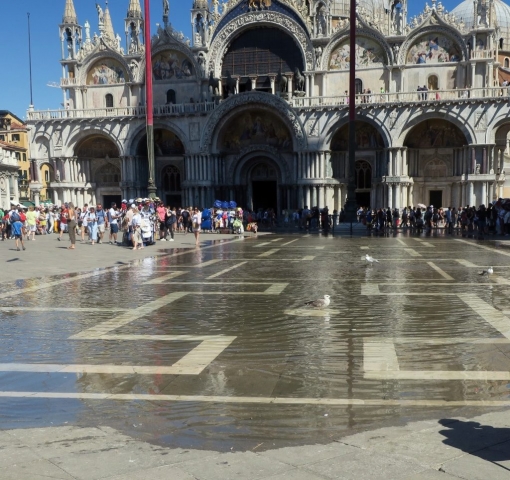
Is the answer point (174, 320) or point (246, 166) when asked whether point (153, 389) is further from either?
point (246, 166)

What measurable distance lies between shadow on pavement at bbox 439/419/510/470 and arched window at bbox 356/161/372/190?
37.0 m

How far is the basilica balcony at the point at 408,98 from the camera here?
118 feet

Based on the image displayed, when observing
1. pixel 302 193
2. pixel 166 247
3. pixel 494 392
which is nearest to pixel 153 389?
pixel 494 392

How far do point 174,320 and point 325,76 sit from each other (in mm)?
34266

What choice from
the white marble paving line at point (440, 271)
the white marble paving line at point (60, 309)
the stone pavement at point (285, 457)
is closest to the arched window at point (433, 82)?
the white marble paving line at point (440, 271)

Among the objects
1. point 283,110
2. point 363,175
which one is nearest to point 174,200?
point 283,110

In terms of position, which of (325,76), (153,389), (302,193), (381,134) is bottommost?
(153,389)

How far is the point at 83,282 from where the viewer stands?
13492 millimetres

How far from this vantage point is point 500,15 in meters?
55.7

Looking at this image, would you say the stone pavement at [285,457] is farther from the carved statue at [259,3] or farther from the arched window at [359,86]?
the carved statue at [259,3]

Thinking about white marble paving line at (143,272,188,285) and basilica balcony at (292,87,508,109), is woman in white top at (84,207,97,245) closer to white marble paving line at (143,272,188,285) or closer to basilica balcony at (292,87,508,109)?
white marble paving line at (143,272,188,285)

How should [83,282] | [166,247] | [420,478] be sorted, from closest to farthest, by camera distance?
[420,478] < [83,282] < [166,247]

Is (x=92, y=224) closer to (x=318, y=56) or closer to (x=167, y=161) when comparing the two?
(x=167, y=161)

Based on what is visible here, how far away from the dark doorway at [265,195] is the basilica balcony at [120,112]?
675cm
